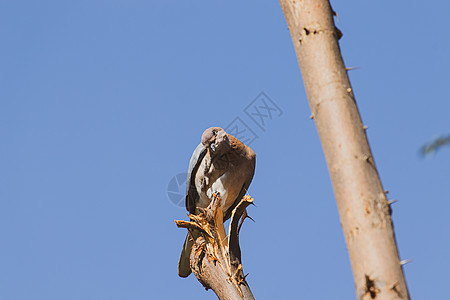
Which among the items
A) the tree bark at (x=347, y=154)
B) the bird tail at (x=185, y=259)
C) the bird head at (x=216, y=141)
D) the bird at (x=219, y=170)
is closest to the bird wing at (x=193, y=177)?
the bird at (x=219, y=170)

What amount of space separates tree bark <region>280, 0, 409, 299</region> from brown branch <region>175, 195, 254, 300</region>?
2393mm

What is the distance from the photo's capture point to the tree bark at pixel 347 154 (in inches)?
101

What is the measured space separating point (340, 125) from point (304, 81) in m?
0.39

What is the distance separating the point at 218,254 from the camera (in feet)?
16.9

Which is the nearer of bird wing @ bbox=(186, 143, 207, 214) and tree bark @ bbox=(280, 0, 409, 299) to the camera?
tree bark @ bbox=(280, 0, 409, 299)

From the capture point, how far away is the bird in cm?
582

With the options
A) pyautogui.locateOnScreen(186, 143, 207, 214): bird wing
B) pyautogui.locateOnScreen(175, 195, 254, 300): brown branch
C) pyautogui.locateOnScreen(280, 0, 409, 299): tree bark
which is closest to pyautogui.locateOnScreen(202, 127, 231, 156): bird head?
pyautogui.locateOnScreen(186, 143, 207, 214): bird wing

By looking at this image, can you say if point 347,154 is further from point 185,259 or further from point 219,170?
point 185,259

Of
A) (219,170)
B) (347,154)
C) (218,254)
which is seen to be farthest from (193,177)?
(347,154)

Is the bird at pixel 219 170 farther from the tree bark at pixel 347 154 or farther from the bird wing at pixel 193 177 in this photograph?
the tree bark at pixel 347 154

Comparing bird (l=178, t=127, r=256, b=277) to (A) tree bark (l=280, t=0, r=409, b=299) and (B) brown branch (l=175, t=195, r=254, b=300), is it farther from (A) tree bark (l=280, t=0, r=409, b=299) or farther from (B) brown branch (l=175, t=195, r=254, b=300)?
(A) tree bark (l=280, t=0, r=409, b=299)

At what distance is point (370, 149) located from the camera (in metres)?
2.88

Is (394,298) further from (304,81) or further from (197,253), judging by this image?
(197,253)

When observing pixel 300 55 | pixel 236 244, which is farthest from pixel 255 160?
pixel 300 55
